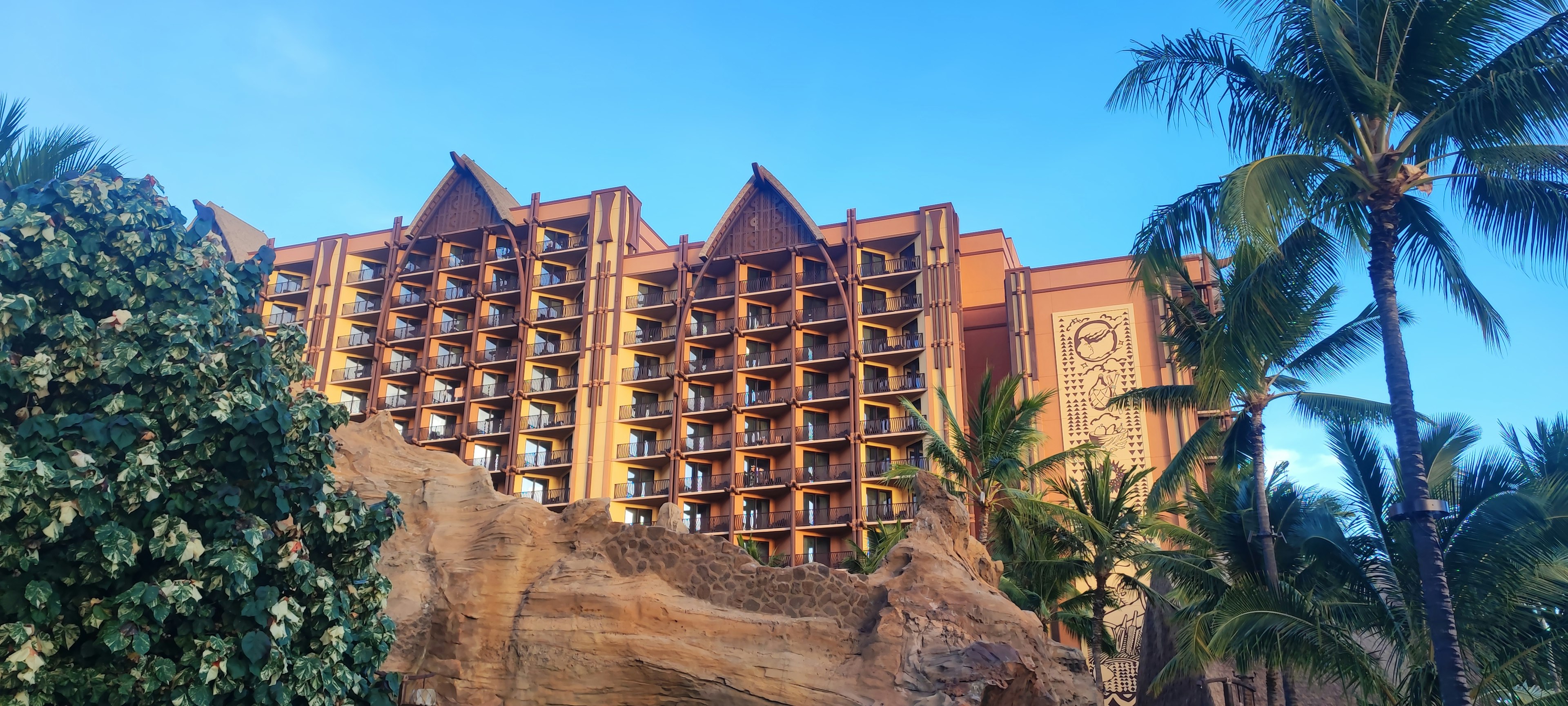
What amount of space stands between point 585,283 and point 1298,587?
39754mm

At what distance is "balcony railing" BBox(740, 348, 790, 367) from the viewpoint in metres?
51.3

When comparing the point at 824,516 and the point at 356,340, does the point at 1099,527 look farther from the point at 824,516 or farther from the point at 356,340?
the point at 356,340

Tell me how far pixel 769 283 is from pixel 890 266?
6.02 m

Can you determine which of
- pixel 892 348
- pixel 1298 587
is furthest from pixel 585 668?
pixel 892 348

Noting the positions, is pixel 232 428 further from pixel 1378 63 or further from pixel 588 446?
pixel 588 446

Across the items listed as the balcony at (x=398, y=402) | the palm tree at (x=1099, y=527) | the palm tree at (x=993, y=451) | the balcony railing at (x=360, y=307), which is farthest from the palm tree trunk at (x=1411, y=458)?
the balcony railing at (x=360, y=307)

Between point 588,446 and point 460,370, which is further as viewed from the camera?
point 460,370

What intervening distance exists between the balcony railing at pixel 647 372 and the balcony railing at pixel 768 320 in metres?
4.00

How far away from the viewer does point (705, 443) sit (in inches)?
2002

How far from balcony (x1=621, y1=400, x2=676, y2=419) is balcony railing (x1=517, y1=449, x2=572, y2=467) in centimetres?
313

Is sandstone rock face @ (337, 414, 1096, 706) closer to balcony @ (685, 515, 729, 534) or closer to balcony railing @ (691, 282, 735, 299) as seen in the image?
balcony @ (685, 515, 729, 534)

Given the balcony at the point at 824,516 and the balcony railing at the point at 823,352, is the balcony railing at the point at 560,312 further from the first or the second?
the balcony at the point at 824,516

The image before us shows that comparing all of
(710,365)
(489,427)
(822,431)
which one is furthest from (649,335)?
(822,431)

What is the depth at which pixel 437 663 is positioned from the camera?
1639cm
